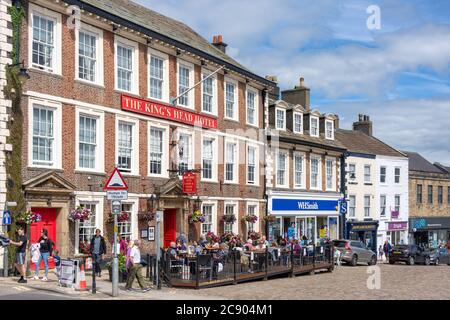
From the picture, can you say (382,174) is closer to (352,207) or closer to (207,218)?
(352,207)

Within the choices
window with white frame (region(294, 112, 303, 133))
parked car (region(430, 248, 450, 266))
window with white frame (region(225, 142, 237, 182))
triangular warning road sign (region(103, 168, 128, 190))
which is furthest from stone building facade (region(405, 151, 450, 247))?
triangular warning road sign (region(103, 168, 128, 190))

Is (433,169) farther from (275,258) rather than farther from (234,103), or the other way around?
(275,258)

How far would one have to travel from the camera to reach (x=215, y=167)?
31.2 m

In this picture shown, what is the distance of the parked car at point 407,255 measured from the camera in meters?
40.1

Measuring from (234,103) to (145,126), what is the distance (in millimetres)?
7658

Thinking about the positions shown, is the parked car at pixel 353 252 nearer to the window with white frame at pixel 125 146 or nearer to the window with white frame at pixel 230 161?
the window with white frame at pixel 230 161

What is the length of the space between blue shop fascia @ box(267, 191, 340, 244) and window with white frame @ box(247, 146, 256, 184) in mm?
1867

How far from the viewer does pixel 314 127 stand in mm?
42500

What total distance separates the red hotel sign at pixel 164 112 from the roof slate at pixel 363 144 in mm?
18645

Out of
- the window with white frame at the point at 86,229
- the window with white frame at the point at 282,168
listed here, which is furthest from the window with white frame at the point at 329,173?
the window with white frame at the point at 86,229

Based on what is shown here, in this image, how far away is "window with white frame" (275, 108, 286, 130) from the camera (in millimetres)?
38134

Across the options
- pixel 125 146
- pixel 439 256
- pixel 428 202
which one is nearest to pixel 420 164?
pixel 428 202

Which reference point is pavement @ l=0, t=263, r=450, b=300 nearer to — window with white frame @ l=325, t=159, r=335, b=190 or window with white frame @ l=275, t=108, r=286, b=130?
window with white frame @ l=275, t=108, r=286, b=130

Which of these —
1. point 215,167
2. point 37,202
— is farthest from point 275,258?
point 37,202
